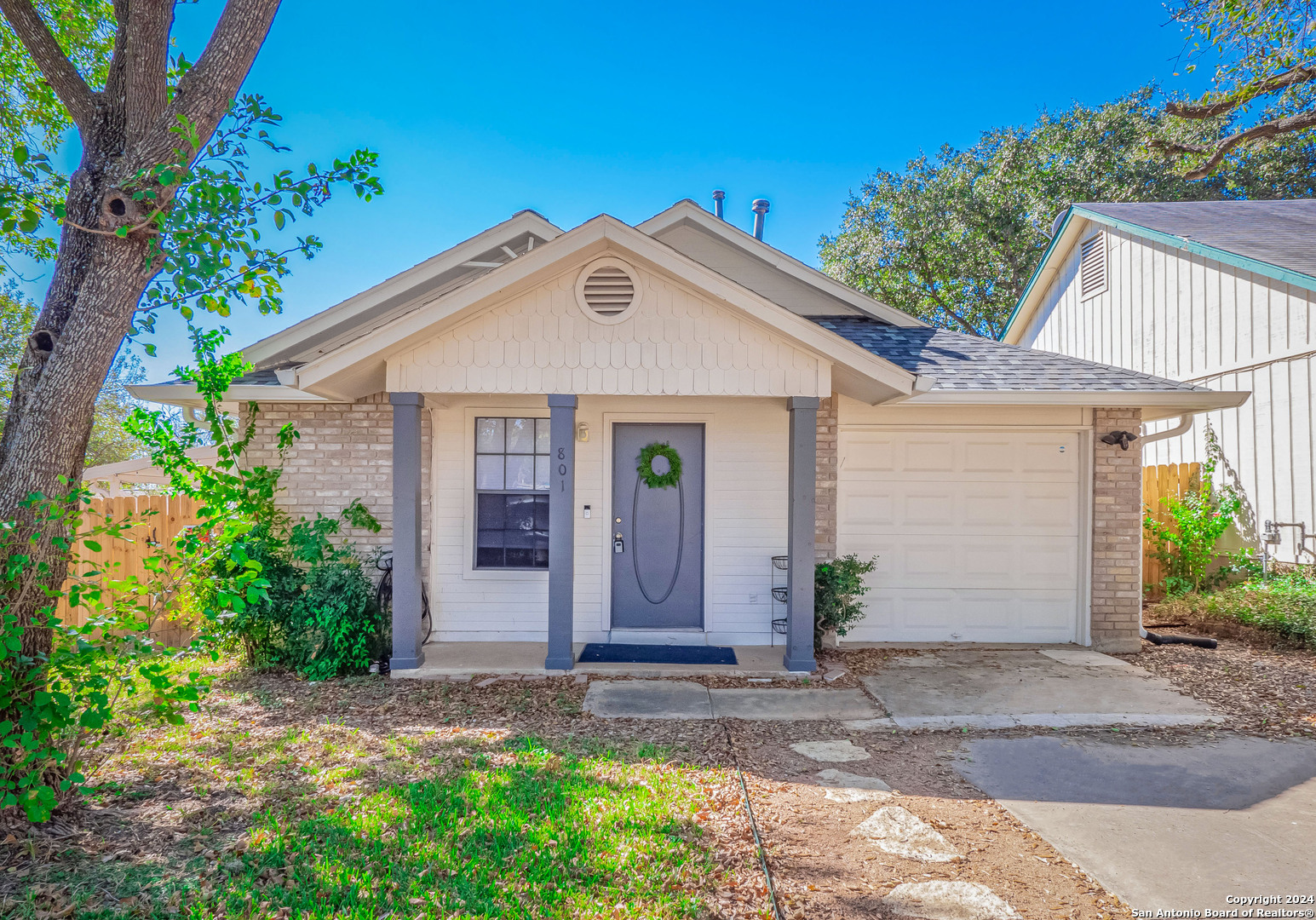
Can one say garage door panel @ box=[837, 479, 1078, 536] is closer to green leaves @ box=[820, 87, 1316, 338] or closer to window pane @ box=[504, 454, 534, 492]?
window pane @ box=[504, 454, 534, 492]

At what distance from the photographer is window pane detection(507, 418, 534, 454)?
7.15m

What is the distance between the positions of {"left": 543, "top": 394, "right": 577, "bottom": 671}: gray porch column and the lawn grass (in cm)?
147

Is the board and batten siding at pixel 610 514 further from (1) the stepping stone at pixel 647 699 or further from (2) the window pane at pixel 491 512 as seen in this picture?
(1) the stepping stone at pixel 647 699

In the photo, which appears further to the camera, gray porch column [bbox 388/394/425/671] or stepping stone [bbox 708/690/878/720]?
gray porch column [bbox 388/394/425/671]

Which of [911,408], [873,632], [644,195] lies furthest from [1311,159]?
[873,632]

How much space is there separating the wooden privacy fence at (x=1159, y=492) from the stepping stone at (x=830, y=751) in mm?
7886

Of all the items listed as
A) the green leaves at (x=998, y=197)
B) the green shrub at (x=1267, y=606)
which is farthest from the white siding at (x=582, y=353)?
the green leaves at (x=998, y=197)

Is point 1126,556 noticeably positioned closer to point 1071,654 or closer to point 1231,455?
point 1071,654

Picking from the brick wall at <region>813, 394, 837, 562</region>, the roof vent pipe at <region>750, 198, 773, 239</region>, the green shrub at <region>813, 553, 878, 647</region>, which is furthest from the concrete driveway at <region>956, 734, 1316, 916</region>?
the roof vent pipe at <region>750, 198, 773, 239</region>

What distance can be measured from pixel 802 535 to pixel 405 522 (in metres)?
3.45

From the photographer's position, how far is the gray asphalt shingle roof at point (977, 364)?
6.75 m

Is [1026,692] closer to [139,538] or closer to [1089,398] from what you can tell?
[1089,398]

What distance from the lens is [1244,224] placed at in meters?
10.4

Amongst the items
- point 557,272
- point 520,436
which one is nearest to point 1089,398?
point 557,272
